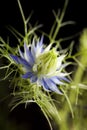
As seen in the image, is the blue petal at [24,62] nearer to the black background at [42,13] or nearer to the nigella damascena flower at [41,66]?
the nigella damascena flower at [41,66]

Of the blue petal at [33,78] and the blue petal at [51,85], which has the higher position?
the blue petal at [33,78]

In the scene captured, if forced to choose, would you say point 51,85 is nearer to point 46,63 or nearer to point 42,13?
point 46,63

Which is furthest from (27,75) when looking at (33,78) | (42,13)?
(42,13)

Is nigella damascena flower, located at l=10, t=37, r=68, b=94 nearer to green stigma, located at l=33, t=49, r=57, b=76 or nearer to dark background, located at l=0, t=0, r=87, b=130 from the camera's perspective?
green stigma, located at l=33, t=49, r=57, b=76

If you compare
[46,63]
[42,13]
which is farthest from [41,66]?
[42,13]

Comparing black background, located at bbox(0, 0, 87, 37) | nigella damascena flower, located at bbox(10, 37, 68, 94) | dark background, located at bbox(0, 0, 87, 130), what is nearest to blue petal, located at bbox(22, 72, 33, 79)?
nigella damascena flower, located at bbox(10, 37, 68, 94)

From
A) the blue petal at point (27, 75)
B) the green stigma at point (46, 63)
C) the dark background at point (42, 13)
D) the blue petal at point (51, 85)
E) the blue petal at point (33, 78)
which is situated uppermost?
the dark background at point (42, 13)

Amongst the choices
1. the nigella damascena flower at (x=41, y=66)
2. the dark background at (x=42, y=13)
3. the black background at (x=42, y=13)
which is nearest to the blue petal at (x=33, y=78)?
the nigella damascena flower at (x=41, y=66)

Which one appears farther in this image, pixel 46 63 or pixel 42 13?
pixel 42 13

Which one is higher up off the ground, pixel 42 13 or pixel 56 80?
A: pixel 42 13
